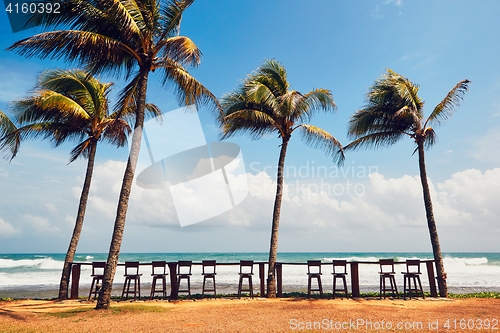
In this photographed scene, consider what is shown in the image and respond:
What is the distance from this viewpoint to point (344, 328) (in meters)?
7.22

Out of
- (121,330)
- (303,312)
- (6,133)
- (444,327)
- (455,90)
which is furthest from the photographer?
(455,90)

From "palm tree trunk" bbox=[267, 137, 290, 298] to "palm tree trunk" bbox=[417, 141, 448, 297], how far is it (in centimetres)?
517

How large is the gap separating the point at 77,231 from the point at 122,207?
358cm

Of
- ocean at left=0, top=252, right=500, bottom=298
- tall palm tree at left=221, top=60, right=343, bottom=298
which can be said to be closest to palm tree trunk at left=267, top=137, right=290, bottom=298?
tall palm tree at left=221, top=60, right=343, bottom=298

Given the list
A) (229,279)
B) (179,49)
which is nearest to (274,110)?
(179,49)

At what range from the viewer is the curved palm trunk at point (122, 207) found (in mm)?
8938

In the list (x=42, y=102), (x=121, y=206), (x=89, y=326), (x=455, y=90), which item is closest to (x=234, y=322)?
(x=89, y=326)

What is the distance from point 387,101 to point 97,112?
34.9 feet

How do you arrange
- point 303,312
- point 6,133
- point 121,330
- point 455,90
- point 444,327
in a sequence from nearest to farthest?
point 121,330
point 444,327
point 303,312
point 6,133
point 455,90

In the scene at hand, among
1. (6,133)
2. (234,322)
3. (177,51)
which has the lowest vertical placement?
(234,322)

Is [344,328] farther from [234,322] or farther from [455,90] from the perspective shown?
[455,90]

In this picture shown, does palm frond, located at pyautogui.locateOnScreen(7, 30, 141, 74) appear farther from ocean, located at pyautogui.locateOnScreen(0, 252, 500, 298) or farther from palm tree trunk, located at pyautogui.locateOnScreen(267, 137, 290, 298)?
ocean, located at pyautogui.locateOnScreen(0, 252, 500, 298)

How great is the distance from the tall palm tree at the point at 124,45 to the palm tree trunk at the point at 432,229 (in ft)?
27.4

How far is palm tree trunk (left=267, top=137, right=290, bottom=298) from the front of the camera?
1191 cm
